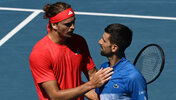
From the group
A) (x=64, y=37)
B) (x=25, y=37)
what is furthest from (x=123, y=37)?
(x=25, y=37)

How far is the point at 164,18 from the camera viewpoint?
1363 cm

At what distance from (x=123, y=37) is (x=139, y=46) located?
5.99m

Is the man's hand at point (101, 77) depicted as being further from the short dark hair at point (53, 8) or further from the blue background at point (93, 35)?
the blue background at point (93, 35)

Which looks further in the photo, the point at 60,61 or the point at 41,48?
the point at 60,61

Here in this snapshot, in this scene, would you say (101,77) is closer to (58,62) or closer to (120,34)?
(120,34)

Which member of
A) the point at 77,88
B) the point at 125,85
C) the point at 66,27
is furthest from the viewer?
the point at 66,27

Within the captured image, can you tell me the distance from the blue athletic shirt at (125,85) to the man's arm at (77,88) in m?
0.11

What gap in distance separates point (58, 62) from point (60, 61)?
0.03 m

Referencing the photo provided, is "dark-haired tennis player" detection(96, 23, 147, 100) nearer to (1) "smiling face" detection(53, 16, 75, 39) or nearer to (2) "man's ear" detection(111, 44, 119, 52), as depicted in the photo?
(2) "man's ear" detection(111, 44, 119, 52)

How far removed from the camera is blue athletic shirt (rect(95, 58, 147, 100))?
19.5ft

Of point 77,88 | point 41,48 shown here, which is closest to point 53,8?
point 41,48

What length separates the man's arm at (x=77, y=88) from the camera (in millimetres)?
6043

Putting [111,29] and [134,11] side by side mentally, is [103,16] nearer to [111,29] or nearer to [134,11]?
[134,11]

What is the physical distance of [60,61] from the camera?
6.44 m
